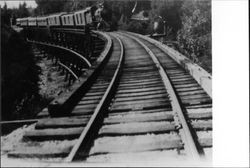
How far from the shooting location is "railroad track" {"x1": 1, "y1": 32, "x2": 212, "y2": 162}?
10.5ft

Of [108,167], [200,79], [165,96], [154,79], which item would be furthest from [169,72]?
[108,167]

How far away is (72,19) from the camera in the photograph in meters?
15.5

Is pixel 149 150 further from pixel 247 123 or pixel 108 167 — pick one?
pixel 247 123

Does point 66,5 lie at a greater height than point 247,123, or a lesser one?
greater

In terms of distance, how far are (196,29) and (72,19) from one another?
9.89 meters

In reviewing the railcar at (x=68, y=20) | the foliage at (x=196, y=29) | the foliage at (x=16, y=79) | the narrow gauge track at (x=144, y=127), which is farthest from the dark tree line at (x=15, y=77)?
the railcar at (x=68, y=20)

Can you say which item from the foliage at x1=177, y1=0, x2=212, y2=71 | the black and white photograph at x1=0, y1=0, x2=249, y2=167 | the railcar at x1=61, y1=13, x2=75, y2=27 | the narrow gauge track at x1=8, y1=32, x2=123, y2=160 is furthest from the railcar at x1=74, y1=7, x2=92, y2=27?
the narrow gauge track at x1=8, y1=32, x2=123, y2=160

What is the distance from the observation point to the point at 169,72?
670 centimetres

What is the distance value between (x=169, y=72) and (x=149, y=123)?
10.3 feet

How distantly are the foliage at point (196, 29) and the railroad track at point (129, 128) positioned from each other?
2.96 feet

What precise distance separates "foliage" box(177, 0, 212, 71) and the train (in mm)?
3505

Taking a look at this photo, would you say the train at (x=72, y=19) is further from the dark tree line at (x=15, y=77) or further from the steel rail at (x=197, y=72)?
the steel rail at (x=197, y=72)

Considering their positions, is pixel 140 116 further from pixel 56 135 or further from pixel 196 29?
pixel 196 29

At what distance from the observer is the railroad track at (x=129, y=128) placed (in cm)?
319
